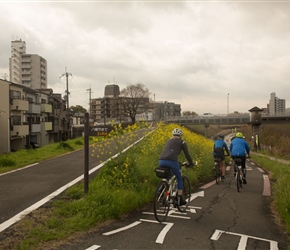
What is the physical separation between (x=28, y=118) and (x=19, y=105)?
5981mm

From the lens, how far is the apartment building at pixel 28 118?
116 ft

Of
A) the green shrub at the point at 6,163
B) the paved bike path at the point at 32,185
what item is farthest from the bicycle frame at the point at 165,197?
the green shrub at the point at 6,163

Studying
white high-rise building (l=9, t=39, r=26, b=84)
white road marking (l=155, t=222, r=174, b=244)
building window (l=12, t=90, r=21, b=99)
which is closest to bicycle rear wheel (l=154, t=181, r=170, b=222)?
white road marking (l=155, t=222, r=174, b=244)

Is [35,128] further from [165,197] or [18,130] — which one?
[165,197]

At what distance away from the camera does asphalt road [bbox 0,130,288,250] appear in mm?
4832

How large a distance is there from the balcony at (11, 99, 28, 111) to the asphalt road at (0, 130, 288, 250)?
97.0 ft

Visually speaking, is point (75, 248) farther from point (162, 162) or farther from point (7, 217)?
point (162, 162)

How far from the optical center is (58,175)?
10.4 meters

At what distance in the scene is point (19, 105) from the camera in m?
37.2

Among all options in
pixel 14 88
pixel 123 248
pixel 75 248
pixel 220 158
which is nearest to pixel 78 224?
pixel 75 248

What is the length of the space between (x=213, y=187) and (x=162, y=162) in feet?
14.2

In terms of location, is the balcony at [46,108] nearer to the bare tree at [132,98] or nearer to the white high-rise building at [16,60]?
the bare tree at [132,98]

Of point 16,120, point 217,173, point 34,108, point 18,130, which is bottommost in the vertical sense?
point 217,173

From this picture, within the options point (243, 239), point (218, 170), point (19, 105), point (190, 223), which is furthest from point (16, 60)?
point (243, 239)
